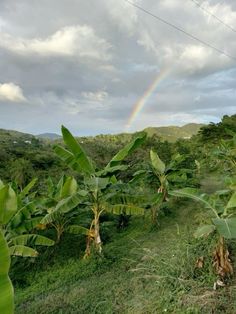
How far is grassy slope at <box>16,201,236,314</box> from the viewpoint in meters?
4.95

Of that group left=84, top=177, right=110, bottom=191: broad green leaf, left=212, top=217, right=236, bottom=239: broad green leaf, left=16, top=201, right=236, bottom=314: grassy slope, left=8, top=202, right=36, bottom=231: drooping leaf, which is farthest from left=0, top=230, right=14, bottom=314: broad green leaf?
left=8, top=202, right=36, bottom=231: drooping leaf

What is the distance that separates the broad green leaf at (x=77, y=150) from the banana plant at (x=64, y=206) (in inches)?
16.1

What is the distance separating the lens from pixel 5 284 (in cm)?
304

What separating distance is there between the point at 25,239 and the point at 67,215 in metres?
1.70

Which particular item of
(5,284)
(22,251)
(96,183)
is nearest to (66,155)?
(96,183)

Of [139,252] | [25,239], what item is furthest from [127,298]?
[25,239]

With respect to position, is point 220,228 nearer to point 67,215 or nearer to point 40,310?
point 40,310

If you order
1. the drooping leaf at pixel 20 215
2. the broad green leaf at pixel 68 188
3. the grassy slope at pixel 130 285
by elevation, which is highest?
the broad green leaf at pixel 68 188

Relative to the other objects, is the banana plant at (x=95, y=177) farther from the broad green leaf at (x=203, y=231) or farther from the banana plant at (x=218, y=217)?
the broad green leaf at (x=203, y=231)

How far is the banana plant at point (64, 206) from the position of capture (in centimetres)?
759

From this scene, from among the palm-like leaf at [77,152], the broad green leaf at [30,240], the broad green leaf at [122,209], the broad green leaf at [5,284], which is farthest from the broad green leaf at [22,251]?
the broad green leaf at [5,284]

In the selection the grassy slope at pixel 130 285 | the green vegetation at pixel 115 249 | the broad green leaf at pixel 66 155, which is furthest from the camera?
the broad green leaf at pixel 66 155

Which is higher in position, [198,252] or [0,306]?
[0,306]

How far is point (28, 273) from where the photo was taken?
28.1 feet
